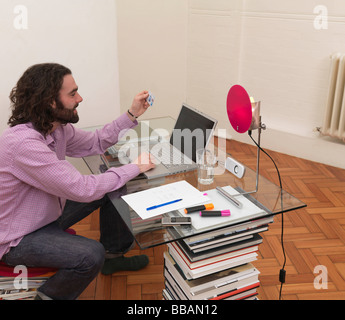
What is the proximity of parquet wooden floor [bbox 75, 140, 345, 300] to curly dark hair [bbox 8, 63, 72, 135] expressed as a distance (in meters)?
0.97

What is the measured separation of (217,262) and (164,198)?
343 millimetres

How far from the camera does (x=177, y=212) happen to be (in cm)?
169

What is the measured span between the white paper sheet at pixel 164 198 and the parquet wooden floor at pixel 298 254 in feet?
2.24

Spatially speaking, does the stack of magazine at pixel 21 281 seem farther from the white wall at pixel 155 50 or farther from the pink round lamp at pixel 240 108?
the white wall at pixel 155 50

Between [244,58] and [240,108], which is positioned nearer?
[240,108]

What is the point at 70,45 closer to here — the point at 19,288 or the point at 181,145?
the point at 181,145

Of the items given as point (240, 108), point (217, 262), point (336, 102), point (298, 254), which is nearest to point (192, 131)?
point (240, 108)

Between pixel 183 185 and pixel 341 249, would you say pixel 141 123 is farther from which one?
pixel 341 249

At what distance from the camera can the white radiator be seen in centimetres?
338

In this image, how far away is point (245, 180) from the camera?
200 cm

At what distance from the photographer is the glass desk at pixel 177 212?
1.58 metres

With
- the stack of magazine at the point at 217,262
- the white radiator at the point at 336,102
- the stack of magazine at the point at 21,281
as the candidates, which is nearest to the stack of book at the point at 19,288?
the stack of magazine at the point at 21,281

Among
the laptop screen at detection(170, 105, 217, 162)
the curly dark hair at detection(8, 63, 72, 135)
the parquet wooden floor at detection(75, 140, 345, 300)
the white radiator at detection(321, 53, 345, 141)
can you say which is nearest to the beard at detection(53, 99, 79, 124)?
the curly dark hair at detection(8, 63, 72, 135)
